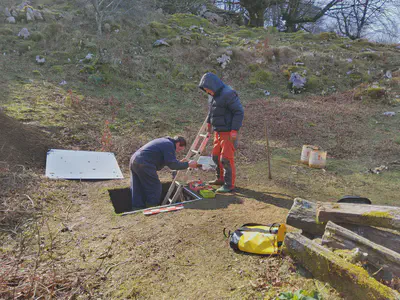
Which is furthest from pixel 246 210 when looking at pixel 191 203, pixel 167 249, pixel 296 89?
pixel 296 89

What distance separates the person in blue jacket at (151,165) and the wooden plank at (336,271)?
258cm

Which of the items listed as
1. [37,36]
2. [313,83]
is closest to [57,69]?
[37,36]

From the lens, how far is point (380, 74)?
15188 millimetres

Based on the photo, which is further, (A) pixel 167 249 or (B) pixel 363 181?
(B) pixel 363 181

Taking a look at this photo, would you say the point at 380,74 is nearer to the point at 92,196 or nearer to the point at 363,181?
the point at 363,181

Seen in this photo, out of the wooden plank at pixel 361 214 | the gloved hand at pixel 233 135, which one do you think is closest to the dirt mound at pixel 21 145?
the gloved hand at pixel 233 135

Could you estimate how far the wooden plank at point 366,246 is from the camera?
8.71ft

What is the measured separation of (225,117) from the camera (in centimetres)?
555

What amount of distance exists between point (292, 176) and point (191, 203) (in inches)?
121

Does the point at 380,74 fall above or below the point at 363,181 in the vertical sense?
above

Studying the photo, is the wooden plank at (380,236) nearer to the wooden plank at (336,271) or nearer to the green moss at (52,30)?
the wooden plank at (336,271)

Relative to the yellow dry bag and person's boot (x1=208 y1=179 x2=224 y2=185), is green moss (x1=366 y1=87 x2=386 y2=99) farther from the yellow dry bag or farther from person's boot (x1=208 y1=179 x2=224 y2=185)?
the yellow dry bag

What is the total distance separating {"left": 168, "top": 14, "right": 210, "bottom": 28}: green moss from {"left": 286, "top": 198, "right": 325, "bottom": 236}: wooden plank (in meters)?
17.9

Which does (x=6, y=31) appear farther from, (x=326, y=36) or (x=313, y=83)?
(x=326, y=36)
